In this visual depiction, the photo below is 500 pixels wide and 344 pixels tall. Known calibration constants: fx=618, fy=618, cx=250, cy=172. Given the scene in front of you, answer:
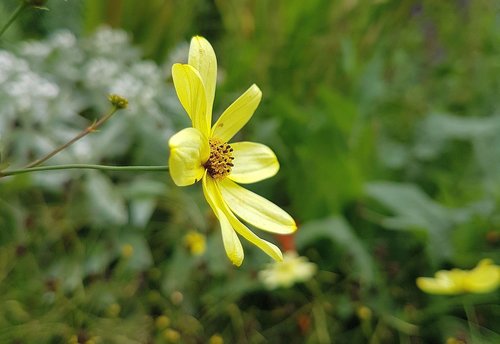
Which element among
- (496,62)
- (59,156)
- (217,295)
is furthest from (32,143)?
(496,62)

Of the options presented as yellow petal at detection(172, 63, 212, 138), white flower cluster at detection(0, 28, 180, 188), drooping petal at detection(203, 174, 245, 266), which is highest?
white flower cluster at detection(0, 28, 180, 188)

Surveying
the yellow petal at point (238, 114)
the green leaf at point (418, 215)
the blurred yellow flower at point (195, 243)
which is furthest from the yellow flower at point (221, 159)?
the green leaf at point (418, 215)

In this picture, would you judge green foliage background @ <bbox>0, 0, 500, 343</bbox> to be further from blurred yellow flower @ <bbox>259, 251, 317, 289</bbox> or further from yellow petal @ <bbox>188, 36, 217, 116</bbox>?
yellow petal @ <bbox>188, 36, 217, 116</bbox>

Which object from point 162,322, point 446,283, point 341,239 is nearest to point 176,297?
point 162,322

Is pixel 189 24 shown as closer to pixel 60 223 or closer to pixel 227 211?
pixel 60 223

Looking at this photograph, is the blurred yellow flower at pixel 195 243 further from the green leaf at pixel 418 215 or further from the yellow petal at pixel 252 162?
the yellow petal at pixel 252 162

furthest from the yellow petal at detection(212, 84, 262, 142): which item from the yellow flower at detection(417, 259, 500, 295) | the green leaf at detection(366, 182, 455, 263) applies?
the green leaf at detection(366, 182, 455, 263)

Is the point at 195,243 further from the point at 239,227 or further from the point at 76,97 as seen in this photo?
the point at 239,227
